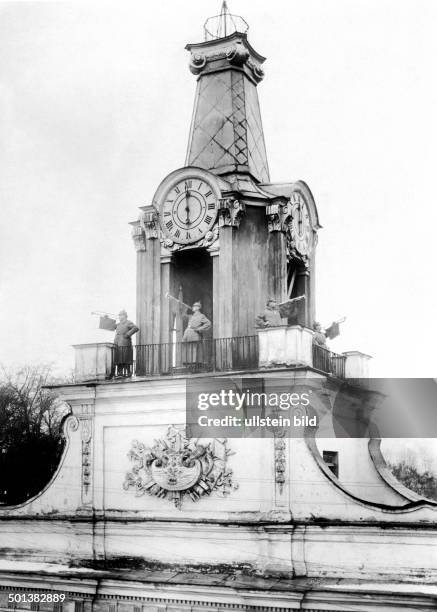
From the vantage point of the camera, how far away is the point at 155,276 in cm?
1709

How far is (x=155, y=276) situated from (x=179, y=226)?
115 cm

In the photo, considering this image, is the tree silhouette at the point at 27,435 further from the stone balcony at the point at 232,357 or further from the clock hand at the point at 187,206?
the clock hand at the point at 187,206

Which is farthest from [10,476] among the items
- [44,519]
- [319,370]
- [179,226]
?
[319,370]

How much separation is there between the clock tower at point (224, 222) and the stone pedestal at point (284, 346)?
1.53m

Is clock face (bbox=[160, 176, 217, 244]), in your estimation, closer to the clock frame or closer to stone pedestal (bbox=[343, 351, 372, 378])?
the clock frame

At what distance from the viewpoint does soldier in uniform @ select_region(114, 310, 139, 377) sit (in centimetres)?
1644

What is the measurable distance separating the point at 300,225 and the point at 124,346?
4353mm

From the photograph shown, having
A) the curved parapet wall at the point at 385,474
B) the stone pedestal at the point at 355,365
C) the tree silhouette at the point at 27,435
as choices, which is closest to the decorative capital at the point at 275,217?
the stone pedestal at the point at 355,365

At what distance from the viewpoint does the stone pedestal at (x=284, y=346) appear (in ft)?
47.4

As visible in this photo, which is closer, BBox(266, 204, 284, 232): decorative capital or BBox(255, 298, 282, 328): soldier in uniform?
BBox(255, 298, 282, 328): soldier in uniform

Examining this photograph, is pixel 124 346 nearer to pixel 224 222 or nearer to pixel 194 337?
pixel 194 337

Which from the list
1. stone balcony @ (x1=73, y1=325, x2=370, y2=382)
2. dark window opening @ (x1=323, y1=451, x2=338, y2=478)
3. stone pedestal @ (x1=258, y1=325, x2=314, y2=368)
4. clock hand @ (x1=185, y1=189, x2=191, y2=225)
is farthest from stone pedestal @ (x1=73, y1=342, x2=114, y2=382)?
dark window opening @ (x1=323, y1=451, x2=338, y2=478)

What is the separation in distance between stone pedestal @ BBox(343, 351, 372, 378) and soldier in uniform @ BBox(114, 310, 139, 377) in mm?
4258

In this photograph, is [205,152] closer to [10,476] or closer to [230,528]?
[230,528]
